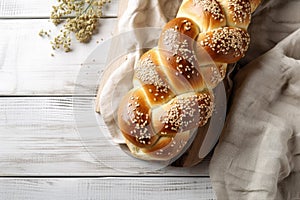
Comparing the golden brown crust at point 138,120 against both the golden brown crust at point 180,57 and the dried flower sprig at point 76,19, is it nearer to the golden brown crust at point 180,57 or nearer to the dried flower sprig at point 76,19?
the golden brown crust at point 180,57

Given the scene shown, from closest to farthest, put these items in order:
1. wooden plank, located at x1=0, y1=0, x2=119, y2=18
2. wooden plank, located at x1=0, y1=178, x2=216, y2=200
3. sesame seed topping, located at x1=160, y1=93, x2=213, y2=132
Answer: sesame seed topping, located at x1=160, y1=93, x2=213, y2=132 < wooden plank, located at x1=0, y1=178, x2=216, y2=200 < wooden plank, located at x1=0, y1=0, x2=119, y2=18

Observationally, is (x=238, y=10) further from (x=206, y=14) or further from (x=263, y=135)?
(x=263, y=135)

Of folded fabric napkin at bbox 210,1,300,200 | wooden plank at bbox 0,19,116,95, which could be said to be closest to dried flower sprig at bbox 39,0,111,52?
wooden plank at bbox 0,19,116,95

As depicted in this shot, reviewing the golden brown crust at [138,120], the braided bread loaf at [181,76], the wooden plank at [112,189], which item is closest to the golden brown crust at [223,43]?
the braided bread loaf at [181,76]

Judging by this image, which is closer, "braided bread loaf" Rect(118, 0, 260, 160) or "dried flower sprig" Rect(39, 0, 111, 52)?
"braided bread loaf" Rect(118, 0, 260, 160)

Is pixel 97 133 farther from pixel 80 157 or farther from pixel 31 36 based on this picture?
pixel 31 36

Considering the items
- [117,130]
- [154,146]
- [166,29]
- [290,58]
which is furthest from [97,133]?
[290,58]

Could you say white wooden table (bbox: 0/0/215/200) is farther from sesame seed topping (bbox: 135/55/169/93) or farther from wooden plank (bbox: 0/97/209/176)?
sesame seed topping (bbox: 135/55/169/93)
